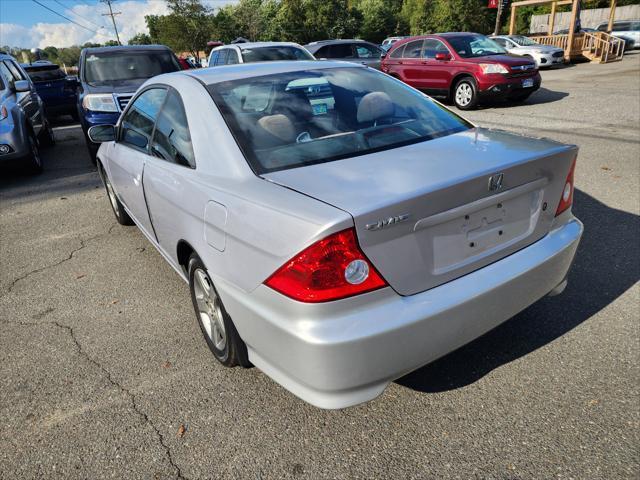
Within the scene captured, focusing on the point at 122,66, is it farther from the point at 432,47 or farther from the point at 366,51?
the point at 366,51

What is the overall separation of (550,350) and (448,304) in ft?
3.69

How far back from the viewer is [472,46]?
11727 mm

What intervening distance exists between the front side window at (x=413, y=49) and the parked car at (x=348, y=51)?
1.06 m

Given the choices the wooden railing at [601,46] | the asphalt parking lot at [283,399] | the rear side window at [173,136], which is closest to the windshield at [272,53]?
the asphalt parking lot at [283,399]

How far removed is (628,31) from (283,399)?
33.4 meters

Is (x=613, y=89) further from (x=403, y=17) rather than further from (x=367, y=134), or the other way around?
(x=403, y=17)

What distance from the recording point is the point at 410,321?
1.82 m

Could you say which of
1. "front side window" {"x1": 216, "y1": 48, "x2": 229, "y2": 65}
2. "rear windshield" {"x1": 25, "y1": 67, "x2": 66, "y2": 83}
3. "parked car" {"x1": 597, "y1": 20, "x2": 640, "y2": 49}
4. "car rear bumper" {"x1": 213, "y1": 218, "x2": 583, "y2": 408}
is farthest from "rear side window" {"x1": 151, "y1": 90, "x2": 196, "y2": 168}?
"parked car" {"x1": 597, "y1": 20, "x2": 640, "y2": 49}

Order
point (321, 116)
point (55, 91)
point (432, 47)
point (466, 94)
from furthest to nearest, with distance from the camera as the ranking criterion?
point (55, 91) → point (432, 47) → point (466, 94) → point (321, 116)

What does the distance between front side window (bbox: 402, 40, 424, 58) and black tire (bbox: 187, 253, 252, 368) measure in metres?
11.4

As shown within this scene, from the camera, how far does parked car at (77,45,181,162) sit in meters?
7.29

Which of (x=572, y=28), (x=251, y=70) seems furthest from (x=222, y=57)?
(x=572, y=28)

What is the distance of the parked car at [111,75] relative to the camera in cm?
729

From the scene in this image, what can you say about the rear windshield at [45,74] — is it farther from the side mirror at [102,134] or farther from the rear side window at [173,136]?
the rear side window at [173,136]
